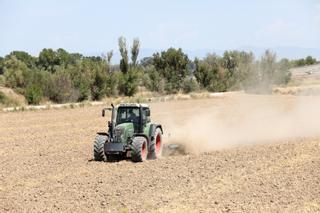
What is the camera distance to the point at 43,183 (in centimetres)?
1469

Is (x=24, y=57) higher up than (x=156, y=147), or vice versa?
(x=24, y=57)

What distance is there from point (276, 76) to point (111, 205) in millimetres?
61738

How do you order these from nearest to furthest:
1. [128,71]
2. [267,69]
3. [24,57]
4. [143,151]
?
[143,151]
[128,71]
[267,69]
[24,57]

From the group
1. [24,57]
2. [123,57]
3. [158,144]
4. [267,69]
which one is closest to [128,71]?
[123,57]

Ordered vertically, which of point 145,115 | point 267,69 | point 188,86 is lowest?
point 145,115

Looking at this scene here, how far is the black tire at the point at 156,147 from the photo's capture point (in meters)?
18.5

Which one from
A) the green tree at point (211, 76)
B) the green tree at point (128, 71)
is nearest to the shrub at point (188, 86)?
the green tree at point (211, 76)

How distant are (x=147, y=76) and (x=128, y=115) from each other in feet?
147

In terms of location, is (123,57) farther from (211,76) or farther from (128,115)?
(128,115)

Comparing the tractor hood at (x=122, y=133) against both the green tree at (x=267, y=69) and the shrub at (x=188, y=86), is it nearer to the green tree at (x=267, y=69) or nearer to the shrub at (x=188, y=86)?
the shrub at (x=188, y=86)

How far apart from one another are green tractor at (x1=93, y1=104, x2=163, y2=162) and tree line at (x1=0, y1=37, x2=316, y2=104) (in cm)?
3475

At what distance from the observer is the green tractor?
17406 millimetres

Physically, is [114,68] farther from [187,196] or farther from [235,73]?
[187,196]

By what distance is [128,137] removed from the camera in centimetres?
1783
